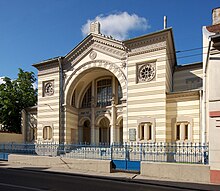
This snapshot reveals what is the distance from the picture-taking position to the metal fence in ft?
41.6

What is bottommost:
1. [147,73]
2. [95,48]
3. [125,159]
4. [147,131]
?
[125,159]

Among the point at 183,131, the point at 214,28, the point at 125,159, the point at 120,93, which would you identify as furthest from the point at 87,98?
the point at 214,28

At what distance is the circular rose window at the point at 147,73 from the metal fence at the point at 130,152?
5122mm

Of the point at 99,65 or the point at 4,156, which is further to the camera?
the point at 99,65

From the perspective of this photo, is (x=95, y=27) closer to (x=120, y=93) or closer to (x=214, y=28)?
(x=120, y=93)

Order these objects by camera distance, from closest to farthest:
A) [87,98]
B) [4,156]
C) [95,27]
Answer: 1. [4,156]
2. [95,27]
3. [87,98]

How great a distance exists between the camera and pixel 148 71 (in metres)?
19.2

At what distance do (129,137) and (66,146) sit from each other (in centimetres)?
471

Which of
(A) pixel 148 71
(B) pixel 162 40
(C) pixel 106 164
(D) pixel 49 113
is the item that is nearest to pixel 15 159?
(D) pixel 49 113

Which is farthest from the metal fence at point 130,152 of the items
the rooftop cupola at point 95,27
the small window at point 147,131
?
the rooftop cupola at point 95,27

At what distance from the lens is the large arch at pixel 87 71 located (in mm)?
20578

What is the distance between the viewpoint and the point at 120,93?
914 inches

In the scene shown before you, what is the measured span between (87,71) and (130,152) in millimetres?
10243

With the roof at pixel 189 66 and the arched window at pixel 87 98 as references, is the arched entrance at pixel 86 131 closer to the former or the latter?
the arched window at pixel 87 98
